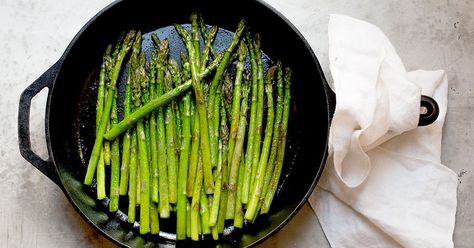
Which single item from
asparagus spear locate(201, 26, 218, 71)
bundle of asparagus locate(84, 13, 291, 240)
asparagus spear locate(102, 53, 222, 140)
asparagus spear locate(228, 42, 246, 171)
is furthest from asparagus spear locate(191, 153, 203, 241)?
asparagus spear locate(201, 26, 218, 71)

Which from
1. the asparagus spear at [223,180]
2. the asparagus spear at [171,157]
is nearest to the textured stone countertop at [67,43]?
the asparagus spear at [223,180]

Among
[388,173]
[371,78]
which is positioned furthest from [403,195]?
[371,78]

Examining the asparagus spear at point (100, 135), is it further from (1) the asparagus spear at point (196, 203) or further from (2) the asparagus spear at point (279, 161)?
(2) the asparagus spear at point (279, 161)

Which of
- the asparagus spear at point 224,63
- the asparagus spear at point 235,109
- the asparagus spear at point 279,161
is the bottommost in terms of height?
the asparagus spear at point 279,161

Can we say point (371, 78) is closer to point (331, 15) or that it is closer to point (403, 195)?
point (331, 15)

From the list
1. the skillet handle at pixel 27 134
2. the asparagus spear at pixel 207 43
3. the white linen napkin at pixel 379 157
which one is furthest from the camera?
the asparagus spear at pixel 207 43

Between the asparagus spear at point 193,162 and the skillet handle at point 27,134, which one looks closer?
the skillet handle at point 27,134

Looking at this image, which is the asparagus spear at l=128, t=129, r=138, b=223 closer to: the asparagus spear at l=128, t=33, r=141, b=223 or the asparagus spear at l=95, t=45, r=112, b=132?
the asparagus spear at l=128, t=33, r=141, b=223
